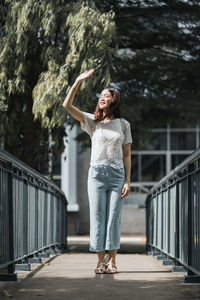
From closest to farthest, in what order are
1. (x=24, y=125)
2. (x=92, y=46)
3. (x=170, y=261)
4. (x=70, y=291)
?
1. (x=70, y=291)
2. (x=170, y=261)
3. (x=92, y=46)
4. (x=24, y=125)

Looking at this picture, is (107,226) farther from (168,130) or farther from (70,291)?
(168,130)

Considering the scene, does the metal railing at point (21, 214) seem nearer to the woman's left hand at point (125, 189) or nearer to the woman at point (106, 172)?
the woman at point (106, 172)

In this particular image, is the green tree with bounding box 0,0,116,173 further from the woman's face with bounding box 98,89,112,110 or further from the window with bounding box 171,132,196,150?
the window with bounding box 171,132,196,150

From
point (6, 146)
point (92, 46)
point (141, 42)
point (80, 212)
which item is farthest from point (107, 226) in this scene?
point (80, 212)

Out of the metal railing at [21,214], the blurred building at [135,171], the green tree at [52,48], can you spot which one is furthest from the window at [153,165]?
the metal railing at [21,214]

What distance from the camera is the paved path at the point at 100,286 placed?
498 cm

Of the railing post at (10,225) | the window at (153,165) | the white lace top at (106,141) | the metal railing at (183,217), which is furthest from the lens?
the window at (153,165)

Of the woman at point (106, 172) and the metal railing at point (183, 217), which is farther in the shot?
the woman at point (106, 172)

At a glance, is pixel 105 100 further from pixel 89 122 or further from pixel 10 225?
pixel 10 225

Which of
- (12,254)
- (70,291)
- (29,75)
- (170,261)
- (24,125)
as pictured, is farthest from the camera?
(24,125)

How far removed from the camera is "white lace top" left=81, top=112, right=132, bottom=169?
20.3 ft

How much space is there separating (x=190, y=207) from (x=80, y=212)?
722 inches

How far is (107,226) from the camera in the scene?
6324 millimetres

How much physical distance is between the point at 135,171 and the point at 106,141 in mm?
18994
